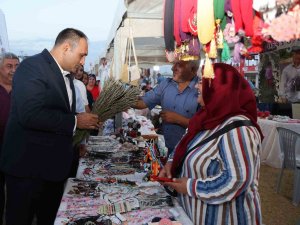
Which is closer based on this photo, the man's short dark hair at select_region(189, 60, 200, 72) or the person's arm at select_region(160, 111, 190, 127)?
the person's arm at select_region(160, 111, 190, 127)

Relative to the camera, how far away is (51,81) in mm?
1997

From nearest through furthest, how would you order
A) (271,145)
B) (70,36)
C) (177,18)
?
(70,36) → (177,18) → (271,145)

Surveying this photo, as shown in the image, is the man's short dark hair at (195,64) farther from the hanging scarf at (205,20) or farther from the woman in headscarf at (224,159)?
the woman in headscarf at (224,159)

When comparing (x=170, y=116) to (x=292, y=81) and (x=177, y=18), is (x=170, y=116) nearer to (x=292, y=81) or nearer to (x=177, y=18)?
(x=177, y=18)

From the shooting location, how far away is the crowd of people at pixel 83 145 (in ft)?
4.90

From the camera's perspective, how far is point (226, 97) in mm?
1522

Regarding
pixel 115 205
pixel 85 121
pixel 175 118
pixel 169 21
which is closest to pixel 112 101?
pixel 175 118

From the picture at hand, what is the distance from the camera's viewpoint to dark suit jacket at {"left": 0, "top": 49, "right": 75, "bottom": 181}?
1.91 meters

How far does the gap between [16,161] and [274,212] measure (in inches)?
114

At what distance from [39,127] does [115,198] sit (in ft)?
2.01

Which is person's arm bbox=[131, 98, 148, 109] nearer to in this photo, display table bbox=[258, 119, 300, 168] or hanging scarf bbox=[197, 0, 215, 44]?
hanging scarf bbox=[197, 0, 215, 44]

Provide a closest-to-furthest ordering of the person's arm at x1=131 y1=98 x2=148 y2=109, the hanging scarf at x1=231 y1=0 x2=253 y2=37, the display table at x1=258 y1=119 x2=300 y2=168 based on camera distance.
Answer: the hanging scarf at x1=231 y1=0 x2=253 y2=37, the person's arm at x1=131 y1=98 x2=148 y2=109, the display table at x1=258 y1=119 x2=300 y2=168

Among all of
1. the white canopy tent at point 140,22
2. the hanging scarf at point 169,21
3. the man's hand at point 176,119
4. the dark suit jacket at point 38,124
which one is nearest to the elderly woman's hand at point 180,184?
the dark suit jacket at point 38,124

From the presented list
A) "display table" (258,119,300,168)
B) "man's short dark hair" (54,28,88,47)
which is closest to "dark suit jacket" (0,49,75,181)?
"man's short dark hair" (54,28,88,47)
